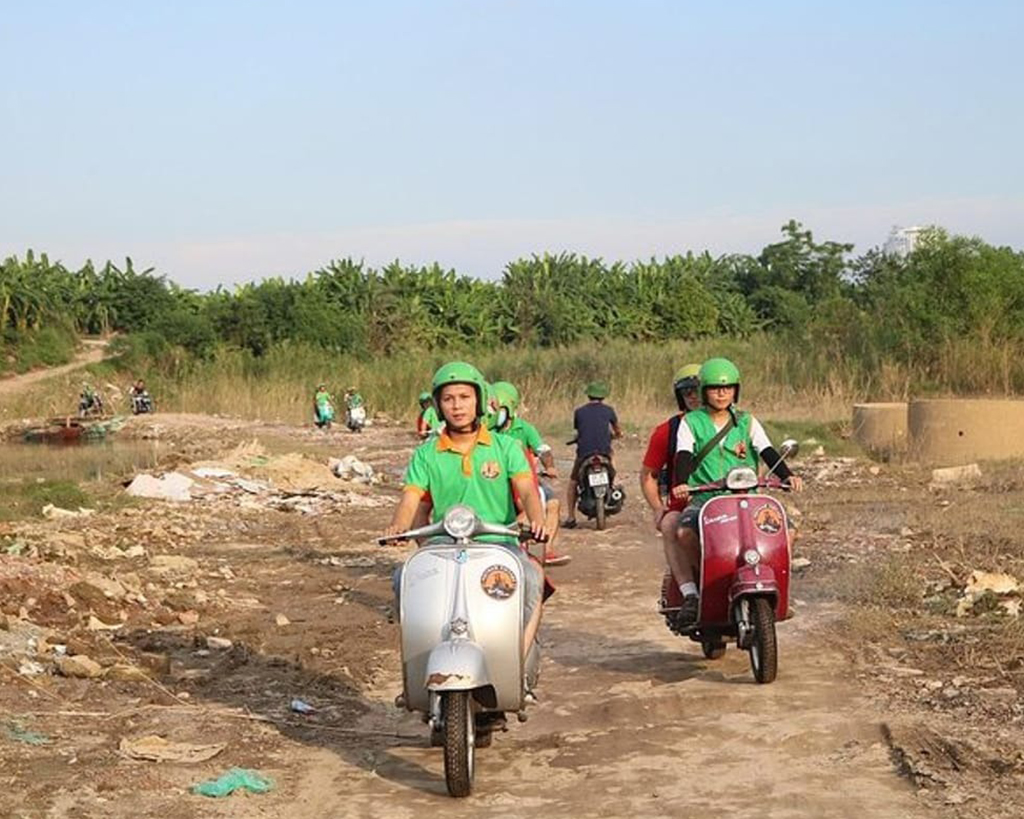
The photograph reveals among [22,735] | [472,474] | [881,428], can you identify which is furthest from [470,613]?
[881,428]

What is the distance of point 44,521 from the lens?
16.0 m

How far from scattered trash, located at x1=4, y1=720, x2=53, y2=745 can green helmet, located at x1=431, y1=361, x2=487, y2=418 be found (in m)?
2.42

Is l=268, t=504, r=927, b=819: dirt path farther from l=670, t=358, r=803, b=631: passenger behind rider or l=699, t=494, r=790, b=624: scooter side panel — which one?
l=670, t=358, r=803, b=631: passenger behind rider

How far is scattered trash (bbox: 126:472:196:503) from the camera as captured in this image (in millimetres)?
18844

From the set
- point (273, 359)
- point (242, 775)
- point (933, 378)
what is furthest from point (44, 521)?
point (273, 359)

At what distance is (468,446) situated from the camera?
23.2 ft

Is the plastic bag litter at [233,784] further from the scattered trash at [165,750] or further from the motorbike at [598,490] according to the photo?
the motorbike at [598,490]

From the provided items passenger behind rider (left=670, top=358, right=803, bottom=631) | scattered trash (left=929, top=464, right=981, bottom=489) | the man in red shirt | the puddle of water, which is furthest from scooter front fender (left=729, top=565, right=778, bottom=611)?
the puddle of water

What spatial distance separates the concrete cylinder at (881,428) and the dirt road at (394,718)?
10642mm

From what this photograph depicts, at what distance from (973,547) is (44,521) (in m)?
9.07

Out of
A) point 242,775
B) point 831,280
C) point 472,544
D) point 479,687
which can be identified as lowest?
point 242,775

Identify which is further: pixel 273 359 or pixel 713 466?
pixel 273 359

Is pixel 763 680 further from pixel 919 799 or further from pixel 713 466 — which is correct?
pixel 919 799

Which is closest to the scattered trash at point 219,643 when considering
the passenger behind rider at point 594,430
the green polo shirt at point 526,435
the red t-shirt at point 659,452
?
the green polo shirt at point 526,435
